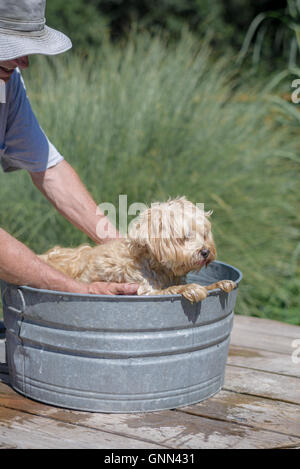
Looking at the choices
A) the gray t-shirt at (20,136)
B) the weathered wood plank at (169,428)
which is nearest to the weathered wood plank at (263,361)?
the weathered wood plank at (169,428)

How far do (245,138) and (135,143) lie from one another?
104cm

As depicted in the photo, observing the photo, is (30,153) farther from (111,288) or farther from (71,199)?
(111,288)

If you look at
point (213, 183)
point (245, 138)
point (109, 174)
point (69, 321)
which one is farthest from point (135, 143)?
point (69, 321)

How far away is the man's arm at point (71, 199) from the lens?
289 cm

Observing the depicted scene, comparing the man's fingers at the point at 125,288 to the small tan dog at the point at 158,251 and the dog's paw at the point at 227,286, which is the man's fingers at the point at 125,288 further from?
the dog's paw at the point at 227,286

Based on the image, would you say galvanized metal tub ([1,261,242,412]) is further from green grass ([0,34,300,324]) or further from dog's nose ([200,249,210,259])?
green grass ([0,34,300,324])

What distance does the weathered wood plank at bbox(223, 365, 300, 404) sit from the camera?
7.13ft

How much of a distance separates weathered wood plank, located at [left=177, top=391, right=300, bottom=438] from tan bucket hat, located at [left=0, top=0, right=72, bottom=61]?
1398 millimetres

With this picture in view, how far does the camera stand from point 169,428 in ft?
6.18

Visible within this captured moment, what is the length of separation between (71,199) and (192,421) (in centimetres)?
133

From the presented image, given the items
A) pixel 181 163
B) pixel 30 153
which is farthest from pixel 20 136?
pixel 181 163

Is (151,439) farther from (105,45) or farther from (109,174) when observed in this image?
(105,45)

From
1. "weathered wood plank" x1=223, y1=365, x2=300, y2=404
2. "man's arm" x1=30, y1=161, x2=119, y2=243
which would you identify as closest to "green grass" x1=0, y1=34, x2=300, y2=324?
"man's arm" x1=30, y1=161, x2=119, y2=243

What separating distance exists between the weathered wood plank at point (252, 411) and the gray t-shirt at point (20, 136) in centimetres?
138
